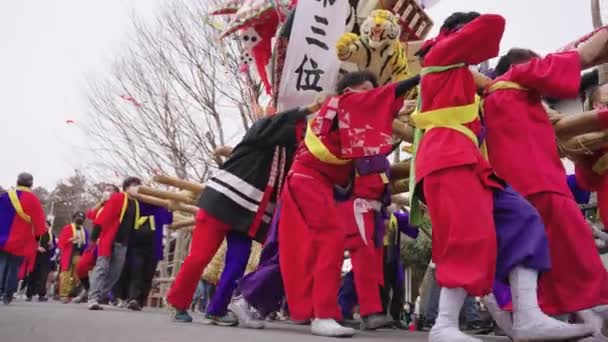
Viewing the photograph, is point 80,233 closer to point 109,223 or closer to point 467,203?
point 109,223

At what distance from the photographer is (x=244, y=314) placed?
4.30 meters

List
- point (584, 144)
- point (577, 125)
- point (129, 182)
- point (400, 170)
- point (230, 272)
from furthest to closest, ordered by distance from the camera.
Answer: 1. point (129, 182)
2. point (400, 170)
3. point (230, 272)
4. point (584, 144)
5. point (577, 125)

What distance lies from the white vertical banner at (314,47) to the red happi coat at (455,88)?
222 cm

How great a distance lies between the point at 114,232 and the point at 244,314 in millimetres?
4002

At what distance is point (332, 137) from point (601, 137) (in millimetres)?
1592

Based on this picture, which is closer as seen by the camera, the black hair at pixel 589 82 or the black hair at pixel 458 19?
the black hair at pixel 458 19

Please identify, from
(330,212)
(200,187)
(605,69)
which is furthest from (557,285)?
(200,187)

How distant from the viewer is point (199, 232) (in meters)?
4.55

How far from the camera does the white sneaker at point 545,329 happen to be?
246cm

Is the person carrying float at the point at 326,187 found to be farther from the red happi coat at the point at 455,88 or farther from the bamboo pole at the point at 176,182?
the bamboo pole at the point at 176,182

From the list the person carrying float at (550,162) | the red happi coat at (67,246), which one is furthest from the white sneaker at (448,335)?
the red happi coat at (67,246)

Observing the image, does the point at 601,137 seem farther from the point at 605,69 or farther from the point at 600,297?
the point at 600,297

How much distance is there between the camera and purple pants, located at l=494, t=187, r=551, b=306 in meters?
2.60

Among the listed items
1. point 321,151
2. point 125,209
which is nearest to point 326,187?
point 321,151
